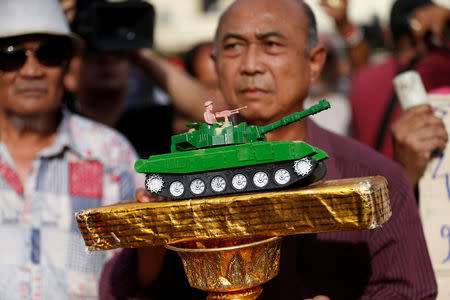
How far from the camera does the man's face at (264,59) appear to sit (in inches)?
90.4

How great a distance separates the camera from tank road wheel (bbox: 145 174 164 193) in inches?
75.7

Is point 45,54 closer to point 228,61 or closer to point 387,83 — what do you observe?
point 228,61

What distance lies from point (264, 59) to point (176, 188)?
2.38 ft

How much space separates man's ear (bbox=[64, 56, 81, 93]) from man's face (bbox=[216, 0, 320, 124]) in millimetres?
1695

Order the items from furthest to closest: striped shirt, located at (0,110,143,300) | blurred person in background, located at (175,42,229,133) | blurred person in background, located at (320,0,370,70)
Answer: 1. blurred person in background, located at (320,0,370,70)
2. blurred person in background, located at (175,42,229,133)
3. striped shirt, located at (0,110,143,300)

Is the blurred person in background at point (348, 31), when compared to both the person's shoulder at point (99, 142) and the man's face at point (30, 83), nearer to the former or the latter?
the person's shoulder at point (99, 142)

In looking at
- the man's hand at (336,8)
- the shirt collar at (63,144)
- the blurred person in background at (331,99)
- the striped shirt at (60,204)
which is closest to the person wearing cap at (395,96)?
the blurred person in background at (331,99)

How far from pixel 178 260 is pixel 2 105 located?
61.8 inches

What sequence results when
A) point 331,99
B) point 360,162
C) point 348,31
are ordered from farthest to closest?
point 348,31, point 331,99, point 360,162

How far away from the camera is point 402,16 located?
4375mm

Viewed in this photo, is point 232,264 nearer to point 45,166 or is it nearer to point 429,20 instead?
point 45,166

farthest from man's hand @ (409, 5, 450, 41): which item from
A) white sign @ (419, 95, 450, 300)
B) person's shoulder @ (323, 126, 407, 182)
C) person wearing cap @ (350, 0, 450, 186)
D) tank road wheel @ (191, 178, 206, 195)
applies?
tank road wheel @ (191, 178, 206, 195)

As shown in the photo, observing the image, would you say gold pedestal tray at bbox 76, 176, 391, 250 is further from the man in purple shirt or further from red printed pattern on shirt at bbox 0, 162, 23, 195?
red printed pattern on shirt at bbox 0, 162, 23, 195

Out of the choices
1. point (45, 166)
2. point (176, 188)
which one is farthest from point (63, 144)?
point (176, 188)
